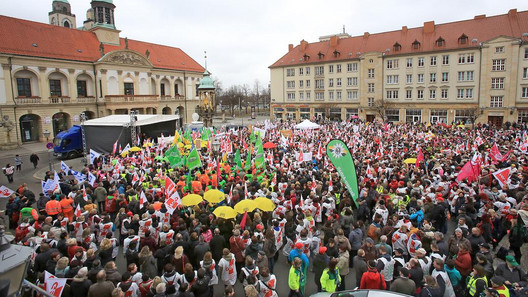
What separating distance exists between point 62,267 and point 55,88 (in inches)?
1687

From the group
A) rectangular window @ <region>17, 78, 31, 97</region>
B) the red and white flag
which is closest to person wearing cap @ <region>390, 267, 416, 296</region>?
the red and white flag

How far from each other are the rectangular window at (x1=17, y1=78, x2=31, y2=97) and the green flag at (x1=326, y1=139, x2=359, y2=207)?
134ft

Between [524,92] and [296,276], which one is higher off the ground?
[524,92]

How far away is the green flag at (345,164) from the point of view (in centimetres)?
→ 1103

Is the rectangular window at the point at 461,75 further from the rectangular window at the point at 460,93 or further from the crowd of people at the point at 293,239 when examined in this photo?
the crowd of people at the point at 293,239

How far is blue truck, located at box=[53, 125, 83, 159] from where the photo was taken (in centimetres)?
2806

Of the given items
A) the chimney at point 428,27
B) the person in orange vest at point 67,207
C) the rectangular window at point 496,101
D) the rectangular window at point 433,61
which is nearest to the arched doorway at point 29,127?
the person in orange vest at point 67,207

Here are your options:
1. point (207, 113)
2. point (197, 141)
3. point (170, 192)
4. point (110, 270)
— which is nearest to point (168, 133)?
point (207, 113)

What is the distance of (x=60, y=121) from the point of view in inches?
1666

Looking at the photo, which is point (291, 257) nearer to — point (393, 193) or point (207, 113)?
point (393, 193)

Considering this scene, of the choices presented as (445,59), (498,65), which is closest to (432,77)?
(445,59)

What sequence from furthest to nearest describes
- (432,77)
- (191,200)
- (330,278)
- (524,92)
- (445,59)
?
(432,77) → (445,59) → (524,92) → (191,200) → (330,278)

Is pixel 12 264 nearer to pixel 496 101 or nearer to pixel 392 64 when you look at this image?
pixel 496 101

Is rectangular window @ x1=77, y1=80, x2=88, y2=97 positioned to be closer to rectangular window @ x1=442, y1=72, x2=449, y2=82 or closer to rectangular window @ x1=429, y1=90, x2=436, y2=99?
rectangular window @ x1=429, y1=90, x2=436, y2=99
